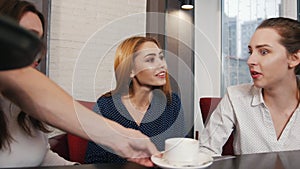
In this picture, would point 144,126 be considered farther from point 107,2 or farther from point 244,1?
point 244,1

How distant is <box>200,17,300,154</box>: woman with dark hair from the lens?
1.05 meters

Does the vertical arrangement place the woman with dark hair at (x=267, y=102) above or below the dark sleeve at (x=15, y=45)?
below

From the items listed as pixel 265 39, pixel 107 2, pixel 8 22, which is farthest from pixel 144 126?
pixel 107 2

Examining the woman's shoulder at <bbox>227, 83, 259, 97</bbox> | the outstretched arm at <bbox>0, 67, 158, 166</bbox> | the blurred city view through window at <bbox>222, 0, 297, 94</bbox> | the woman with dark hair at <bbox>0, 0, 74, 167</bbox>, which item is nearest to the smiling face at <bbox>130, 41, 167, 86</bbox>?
the outstretched arm at <bbox>0, 67, 158, 166</bbox>

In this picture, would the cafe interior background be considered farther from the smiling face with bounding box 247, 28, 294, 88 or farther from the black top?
the smiling face with bounding box 247, 28, 294, 88

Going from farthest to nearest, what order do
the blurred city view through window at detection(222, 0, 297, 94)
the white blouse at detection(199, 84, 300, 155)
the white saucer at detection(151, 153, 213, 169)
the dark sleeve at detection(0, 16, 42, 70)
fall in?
1. the blurred city view through window at detection(222, 0, 297, 94)
2. the white blouse at detection(199, 84, 300, 155)
3. the white saucer at detection(151, 153, 213, 169)
4. the dark sleeve at detection(0, 16, 42, 70)

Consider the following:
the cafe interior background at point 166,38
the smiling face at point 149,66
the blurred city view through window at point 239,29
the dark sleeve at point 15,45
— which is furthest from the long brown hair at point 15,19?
the blurred city view through window at point 239,29

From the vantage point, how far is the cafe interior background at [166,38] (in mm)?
518

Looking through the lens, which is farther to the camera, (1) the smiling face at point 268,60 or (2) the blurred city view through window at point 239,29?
(2) the blurred city view through window at point 239,29

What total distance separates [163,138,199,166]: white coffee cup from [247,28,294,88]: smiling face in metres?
0.61

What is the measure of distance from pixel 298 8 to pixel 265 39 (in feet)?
6.76

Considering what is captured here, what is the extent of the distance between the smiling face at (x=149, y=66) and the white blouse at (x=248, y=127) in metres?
0.47

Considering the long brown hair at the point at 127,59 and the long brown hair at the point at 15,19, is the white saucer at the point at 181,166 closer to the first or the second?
the long brown hair at the point at 127,59

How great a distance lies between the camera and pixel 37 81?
536 millimetres
